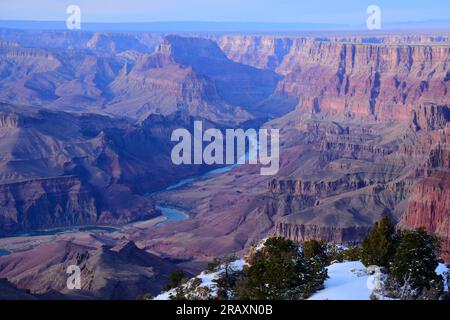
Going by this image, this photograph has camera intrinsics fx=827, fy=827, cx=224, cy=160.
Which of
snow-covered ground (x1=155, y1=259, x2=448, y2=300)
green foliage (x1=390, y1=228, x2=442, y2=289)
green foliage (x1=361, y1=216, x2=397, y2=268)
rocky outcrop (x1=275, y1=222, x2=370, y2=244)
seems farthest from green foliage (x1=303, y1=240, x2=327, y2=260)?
rocky outcrop (x1=275, y1=222, x2=370, y2=244)

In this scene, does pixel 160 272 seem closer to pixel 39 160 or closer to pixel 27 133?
pixel 39 160

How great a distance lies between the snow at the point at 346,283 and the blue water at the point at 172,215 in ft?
288

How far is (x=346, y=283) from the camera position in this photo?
3841 cm

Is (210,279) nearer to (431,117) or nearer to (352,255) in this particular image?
(352,255)

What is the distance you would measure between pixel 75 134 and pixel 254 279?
139480 mm

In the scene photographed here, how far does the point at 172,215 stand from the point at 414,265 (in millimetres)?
102744

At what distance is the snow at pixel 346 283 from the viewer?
113ft

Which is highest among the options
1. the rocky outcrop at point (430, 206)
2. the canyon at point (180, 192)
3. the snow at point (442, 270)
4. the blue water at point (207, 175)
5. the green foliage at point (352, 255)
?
the snow at point (442, 270)

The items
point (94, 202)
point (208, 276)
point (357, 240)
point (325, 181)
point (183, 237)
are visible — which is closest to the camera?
point (208, 276)

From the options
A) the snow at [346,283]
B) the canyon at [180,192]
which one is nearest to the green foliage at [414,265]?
the snow at [346,283]

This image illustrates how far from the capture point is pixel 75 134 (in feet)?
570

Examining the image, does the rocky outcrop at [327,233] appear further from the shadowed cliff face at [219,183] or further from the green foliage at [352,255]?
the green foliage at [352,255]

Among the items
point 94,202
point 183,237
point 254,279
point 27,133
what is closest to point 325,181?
point 183,237

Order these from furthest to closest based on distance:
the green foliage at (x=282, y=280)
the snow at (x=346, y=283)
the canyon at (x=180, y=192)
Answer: the canyon at (x=180, y=192)
the green foliage at (x=282, y=280)
the snow at (x=346, y=283)
